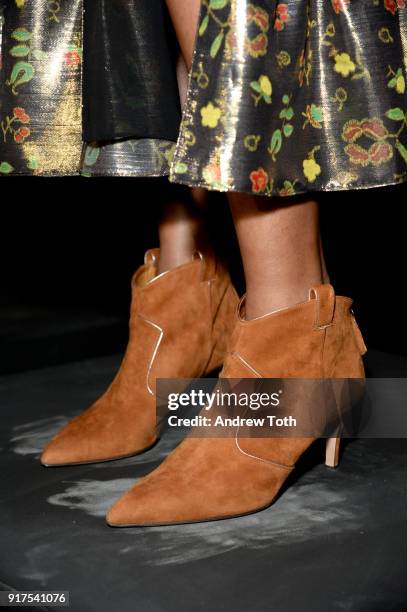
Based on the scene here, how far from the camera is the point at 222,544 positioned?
966 millimetres

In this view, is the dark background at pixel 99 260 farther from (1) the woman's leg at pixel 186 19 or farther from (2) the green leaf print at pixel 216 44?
(2) the green leaf print at pixel 216 44

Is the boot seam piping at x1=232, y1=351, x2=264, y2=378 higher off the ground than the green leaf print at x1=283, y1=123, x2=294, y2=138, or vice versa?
the green leaf print at x1=283, y1=123, x2=294, y2=138

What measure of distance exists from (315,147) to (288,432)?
34cm

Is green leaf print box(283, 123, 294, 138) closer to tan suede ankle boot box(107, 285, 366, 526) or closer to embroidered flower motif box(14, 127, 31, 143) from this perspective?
tan suede ankle boot box(107, 285, 366, 526)

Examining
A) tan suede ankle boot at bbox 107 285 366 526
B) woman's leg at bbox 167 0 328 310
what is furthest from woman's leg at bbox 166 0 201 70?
tan suede ankle boot at bbox 107 285 366 526

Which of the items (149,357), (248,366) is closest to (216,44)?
(248,366)

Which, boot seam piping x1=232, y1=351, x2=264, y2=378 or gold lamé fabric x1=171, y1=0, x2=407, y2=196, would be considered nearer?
gold lamé fabric x1=171, y1=0, x2=407, y2=196

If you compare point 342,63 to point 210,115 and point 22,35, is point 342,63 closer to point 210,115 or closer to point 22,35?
point 210,115

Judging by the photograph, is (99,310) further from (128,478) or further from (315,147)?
(315,147)

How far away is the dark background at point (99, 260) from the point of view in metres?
1.95

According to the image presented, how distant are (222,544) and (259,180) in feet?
1.30

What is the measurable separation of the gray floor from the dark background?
0.63 metres

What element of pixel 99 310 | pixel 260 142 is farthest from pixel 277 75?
pixel 99 310

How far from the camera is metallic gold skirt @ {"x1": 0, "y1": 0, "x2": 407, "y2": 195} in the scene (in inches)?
35.5
